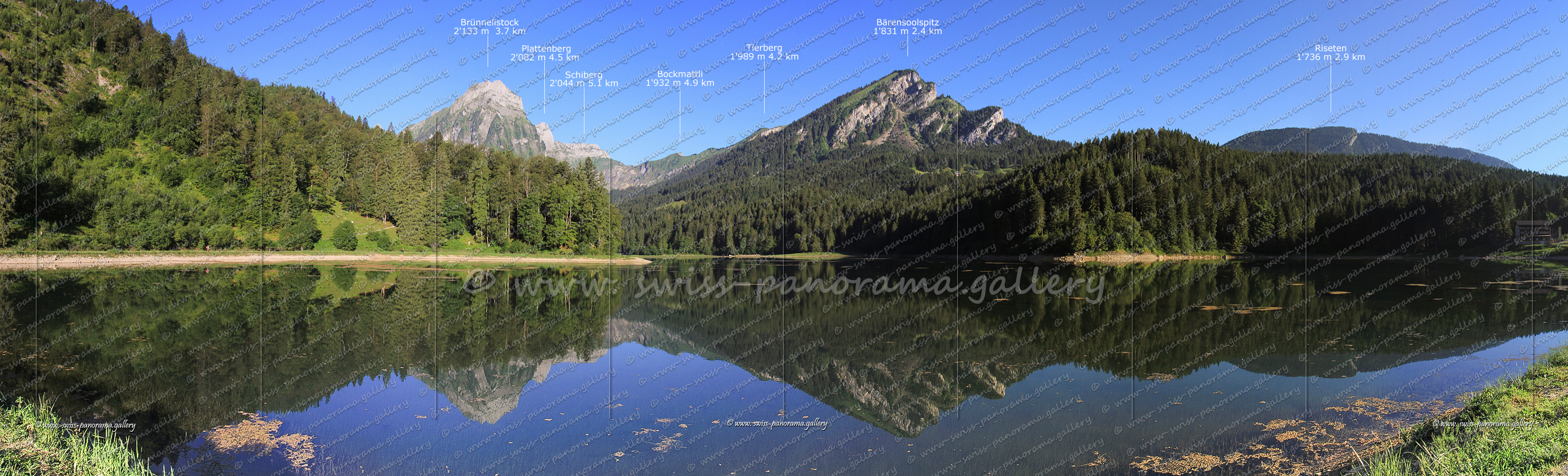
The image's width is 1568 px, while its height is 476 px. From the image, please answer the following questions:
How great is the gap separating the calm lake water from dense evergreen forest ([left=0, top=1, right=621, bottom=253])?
3238 cm

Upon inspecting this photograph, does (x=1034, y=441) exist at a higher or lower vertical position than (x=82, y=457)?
lower

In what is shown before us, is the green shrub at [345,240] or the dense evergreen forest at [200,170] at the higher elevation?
the dense evergreen forest at [200,170]

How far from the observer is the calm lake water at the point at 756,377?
28.4 feet

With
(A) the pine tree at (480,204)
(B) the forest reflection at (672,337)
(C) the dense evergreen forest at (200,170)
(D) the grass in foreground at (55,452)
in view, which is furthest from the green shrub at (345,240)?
(D) the grass in foreground at (55,452)

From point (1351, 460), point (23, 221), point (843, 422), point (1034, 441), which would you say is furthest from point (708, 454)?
point (23, 221)

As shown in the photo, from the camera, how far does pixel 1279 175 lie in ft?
344

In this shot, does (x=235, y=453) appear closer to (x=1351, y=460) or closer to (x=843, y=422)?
(x=843, y=422)

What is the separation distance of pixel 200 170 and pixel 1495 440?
9004 cm

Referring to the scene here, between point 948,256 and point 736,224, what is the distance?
2250 inches

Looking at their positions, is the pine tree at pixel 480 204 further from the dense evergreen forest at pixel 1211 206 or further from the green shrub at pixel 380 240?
the dense evergreen forest at pixel 1211 206

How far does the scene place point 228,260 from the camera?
187 feet

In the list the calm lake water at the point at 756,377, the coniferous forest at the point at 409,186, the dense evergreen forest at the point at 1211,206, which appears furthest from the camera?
the dense evergreen forest at the point at 1211,206

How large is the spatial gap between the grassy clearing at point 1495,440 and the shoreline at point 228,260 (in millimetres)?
63390

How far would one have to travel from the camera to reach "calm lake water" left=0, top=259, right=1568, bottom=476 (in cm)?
866
